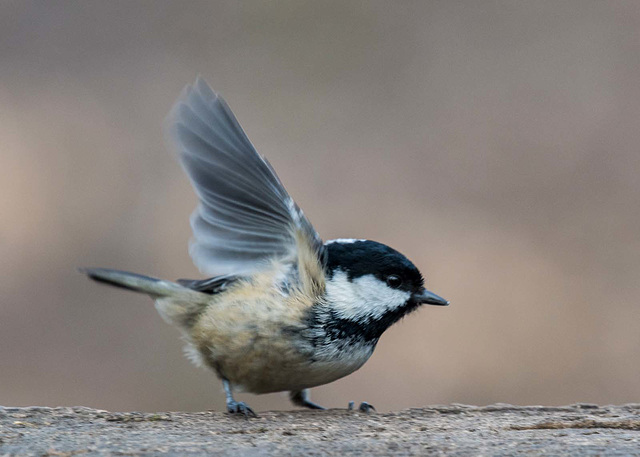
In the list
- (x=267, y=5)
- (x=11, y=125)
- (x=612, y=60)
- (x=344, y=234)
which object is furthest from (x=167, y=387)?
(x=612, y=60)

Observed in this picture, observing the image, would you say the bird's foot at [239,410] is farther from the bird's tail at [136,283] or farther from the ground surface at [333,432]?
the bird's tail at [136,283]

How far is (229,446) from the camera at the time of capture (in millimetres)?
2334

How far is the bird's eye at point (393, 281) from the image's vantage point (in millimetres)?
2963

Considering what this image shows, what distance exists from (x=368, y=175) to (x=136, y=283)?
3.62 m

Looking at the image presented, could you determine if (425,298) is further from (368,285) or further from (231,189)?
(231,189)

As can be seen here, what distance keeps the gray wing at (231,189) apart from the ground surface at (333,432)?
59cm

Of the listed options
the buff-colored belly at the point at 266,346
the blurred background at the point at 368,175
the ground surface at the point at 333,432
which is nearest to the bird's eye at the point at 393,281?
the buff-colored belly at the point at 266,346

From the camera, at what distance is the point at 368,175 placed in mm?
→ 6469

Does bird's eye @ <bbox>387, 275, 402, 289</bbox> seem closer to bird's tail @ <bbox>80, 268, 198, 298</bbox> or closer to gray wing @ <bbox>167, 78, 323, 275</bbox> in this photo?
gray wing @ <bbox>167, 78, 323, 275</bbox>

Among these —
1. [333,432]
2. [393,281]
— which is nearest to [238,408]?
[333,432]

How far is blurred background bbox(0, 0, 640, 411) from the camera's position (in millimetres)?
5270

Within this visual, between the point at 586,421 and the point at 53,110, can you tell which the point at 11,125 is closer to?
the point at 53,110

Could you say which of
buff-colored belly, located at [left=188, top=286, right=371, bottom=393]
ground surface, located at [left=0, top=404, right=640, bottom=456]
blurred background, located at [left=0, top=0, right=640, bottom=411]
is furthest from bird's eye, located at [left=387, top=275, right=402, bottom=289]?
blurred background, located at [left=0, top=0, right=640, bottom=411]

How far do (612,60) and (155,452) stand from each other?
6106mm
